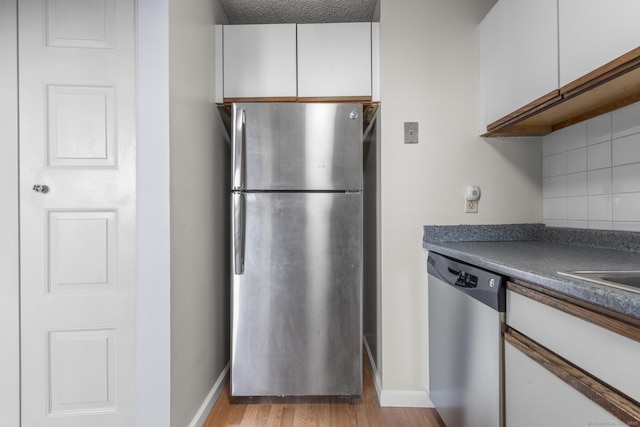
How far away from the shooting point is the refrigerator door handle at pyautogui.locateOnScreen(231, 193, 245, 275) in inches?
71.3

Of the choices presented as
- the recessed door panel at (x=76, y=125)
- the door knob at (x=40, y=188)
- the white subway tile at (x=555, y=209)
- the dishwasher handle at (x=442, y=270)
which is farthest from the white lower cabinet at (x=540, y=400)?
the door knob at (x=40, y=188)

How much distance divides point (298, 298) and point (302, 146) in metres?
0.85

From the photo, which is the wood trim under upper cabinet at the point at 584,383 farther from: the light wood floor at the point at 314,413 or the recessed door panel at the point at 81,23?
the recessed door panel at the point at 81,23

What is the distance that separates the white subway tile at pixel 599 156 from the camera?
1.46 meters

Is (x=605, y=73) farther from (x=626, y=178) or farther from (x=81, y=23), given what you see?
(x=81, y=23)

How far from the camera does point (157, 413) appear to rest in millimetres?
Result: 1359

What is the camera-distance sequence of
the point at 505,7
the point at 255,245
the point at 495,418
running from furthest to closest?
the point at 255,245, the point at 505,7, the point at 495,418

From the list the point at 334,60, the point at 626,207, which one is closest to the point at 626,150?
the point at 626,207

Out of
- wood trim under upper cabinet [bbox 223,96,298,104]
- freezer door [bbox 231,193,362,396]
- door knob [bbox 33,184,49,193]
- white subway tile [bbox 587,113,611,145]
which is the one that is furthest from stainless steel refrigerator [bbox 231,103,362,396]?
white subway tile [bbox 587,113,611,145]

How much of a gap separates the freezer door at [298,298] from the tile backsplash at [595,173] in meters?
1.06

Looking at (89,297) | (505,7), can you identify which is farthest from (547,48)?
(89,297)

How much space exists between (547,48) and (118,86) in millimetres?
1767

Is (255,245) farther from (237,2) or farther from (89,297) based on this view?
(237,2)

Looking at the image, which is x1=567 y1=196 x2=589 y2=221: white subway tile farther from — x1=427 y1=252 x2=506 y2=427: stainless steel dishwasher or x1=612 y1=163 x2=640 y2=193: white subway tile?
x1=427 y1=252 x2=506 y2=427: stainless steel dishwasher
